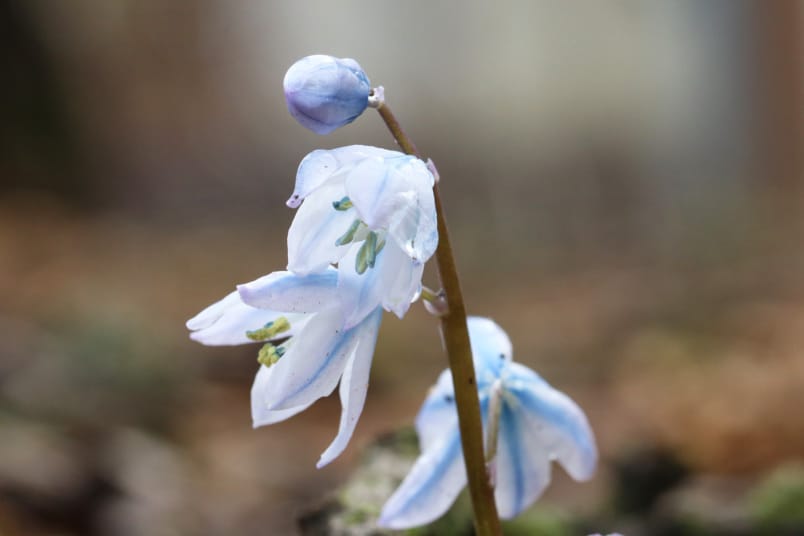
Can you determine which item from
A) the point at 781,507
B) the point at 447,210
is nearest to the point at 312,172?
the point at 781,507

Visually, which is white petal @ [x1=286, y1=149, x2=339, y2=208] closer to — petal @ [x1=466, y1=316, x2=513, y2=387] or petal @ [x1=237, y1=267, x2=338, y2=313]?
petal @ [x1=237, y1=267, x2=338, y2=313]

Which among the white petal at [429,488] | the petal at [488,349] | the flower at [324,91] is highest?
the flower at [324,91]

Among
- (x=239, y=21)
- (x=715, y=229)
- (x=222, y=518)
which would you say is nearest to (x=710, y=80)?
(x=715, y=229)

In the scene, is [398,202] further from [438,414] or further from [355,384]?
[438,414]

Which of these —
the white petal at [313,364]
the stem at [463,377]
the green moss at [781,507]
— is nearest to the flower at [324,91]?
the stem at [463,377]

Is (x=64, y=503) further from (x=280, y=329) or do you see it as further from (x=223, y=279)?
(x=223, y=279)

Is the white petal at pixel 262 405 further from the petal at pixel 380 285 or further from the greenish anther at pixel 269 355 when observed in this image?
the petal at pixel 380 285
